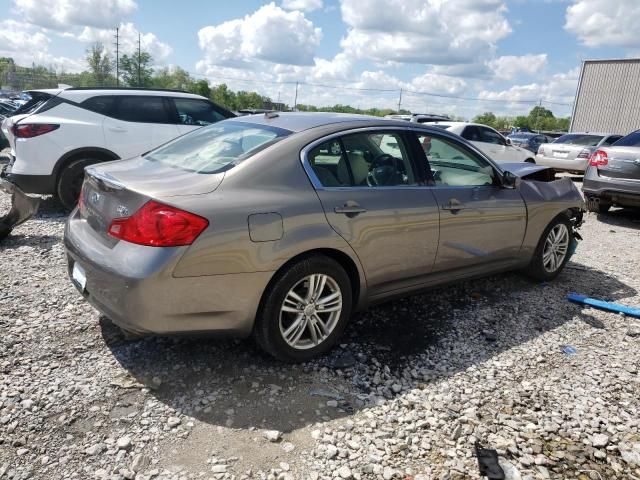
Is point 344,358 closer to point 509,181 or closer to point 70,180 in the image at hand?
point 509,181

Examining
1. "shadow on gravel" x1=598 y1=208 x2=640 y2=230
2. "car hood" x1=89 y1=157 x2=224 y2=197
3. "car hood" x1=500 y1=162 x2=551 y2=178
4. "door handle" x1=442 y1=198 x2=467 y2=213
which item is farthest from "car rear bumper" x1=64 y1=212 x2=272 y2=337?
"shadow on gravel" x1=598 y1=208 x2=640 y2=230

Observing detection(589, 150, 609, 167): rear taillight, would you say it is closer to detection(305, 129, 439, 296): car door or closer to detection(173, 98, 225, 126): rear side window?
detection(305, 129, 439, 296): car door

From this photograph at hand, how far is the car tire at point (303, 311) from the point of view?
3000 mm

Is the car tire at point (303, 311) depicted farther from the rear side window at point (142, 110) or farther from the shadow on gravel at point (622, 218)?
the shadow on gravel at point (622, 218)

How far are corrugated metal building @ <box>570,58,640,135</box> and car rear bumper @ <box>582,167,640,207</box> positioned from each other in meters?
24.2

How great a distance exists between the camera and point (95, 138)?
6879 millimetres

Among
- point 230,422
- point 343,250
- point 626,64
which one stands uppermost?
point 626,64

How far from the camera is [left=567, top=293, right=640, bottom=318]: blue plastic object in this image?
440 centimetres

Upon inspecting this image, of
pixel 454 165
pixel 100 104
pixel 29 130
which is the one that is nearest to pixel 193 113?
pixel 100 104

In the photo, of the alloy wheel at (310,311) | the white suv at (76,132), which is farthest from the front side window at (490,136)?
the alloy wheel at (310,311)

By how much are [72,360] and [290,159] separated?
1.87m

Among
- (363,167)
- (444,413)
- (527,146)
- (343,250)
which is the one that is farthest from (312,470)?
(527,146)

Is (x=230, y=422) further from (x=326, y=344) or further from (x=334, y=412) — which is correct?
(x=326, y=344)

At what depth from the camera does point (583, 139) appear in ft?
50.1
